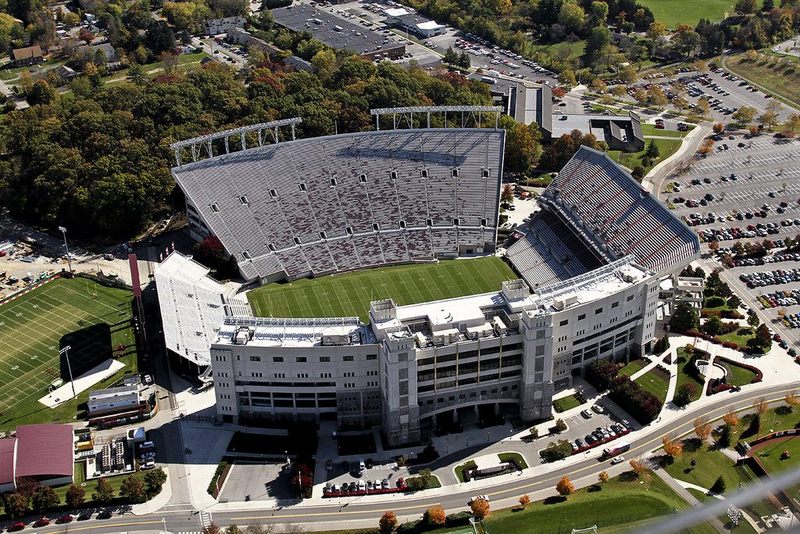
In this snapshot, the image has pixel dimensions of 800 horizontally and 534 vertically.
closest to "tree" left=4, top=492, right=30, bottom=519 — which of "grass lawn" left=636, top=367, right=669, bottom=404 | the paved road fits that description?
the paved road

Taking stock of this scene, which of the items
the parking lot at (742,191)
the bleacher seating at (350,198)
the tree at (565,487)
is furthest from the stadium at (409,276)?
the parking lot at (742,191)

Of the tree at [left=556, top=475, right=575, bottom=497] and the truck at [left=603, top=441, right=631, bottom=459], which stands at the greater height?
the tree at [left=556, top=475, right=575, bottom=497]

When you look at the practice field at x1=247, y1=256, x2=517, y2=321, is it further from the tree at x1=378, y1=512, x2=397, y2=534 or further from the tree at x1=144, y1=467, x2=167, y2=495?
the tree at x1=378, y1=512, x2=397, y2=534

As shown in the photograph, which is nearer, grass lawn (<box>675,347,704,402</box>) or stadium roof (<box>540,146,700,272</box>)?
grass lawn (<box>675,347,704,402</box>)

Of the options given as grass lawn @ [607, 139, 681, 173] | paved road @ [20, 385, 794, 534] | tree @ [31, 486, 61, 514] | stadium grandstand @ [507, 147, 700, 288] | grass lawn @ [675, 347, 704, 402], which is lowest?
paved road @ [20, 385, 794, 534]

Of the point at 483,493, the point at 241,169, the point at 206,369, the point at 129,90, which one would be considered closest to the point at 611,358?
the point at 483,493

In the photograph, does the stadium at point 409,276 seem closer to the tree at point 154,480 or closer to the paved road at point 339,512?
the paved road at point 339,512

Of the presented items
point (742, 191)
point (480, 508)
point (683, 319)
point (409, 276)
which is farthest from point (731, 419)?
A: point (742, 191)

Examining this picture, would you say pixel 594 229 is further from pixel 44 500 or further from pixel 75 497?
pixel 44 500

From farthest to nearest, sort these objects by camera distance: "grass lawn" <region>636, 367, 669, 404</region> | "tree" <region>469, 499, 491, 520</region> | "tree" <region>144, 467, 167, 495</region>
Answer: "grass lawn" <region>636, 367, 669, 404</region>, "tree" <region>144, 467, 167, 495</region>, "tree" <region>469, 499, 491, 520</region>
